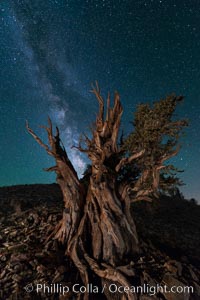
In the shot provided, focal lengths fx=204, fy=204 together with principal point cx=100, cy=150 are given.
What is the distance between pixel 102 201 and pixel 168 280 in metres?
3.65

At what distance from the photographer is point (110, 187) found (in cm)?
896

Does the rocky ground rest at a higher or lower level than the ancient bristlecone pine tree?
lower

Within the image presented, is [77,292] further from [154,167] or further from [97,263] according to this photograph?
[154,167]

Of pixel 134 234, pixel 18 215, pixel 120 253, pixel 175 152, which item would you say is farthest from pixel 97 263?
pixel 18 215

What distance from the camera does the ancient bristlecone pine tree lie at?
8102 mm

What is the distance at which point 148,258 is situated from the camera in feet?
27.7

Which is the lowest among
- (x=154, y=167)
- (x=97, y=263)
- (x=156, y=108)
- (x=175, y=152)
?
(x=97, y=263)

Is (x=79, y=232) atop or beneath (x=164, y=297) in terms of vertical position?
atop

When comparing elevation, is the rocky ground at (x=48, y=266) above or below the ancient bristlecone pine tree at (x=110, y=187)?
below

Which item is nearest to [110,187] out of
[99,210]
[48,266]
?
[99,210]

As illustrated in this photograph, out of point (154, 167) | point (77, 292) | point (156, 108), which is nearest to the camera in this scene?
point (77, 292)

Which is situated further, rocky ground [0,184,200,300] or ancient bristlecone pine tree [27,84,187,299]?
ancient bristlecone pine tree [27,84,187,299]

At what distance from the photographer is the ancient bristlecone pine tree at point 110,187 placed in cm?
810

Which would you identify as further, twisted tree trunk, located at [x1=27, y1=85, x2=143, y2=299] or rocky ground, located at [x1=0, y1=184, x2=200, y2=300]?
twisted tree trunk, located at [x1=27, y1=85, x2=143, y2=299]
